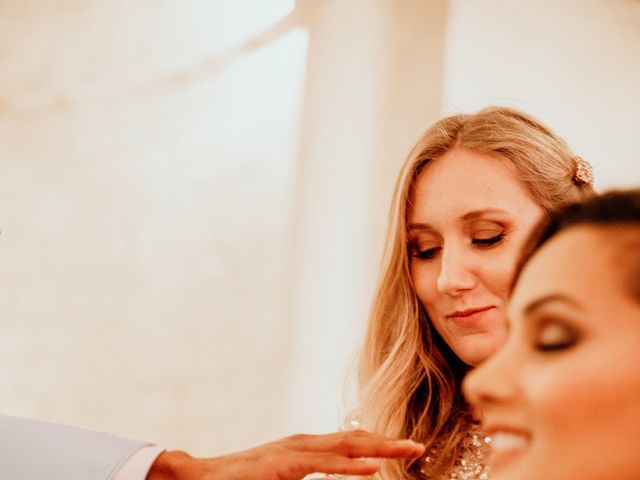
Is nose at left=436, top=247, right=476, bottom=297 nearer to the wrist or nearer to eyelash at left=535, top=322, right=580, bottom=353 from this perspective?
the wrist

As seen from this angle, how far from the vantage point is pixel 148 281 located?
Answer: 3.13 m

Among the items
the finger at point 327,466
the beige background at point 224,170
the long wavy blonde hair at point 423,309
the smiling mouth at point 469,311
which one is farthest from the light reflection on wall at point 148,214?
the finger at point 327,466

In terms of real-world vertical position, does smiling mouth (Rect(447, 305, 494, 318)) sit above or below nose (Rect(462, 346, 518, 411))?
above

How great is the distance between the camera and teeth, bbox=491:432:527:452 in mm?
390

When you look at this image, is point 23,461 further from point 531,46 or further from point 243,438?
point 531,46

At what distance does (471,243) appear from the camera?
4.18ft

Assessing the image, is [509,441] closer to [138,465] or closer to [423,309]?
[138,465]

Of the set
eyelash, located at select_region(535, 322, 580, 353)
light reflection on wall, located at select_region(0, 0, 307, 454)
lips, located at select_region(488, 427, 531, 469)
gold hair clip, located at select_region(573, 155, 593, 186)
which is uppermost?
light reflection on wall, located at select_region(0, 0, 307, 454)

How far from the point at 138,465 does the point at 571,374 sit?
78 cm

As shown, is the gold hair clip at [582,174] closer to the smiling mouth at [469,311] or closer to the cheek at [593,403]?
the smiling mouth at [469,311]

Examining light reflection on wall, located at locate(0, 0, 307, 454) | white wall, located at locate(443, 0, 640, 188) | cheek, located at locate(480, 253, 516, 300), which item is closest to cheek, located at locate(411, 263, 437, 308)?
cheek, located at locate(480, 253, 516, 300)

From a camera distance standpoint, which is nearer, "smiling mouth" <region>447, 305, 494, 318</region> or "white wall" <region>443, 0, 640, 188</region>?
"smiling mouth" <region>447, 305, 494, 318</region>

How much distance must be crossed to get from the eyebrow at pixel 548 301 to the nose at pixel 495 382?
0.03 metres

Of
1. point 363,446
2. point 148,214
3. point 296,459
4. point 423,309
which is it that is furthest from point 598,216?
point 148,214
